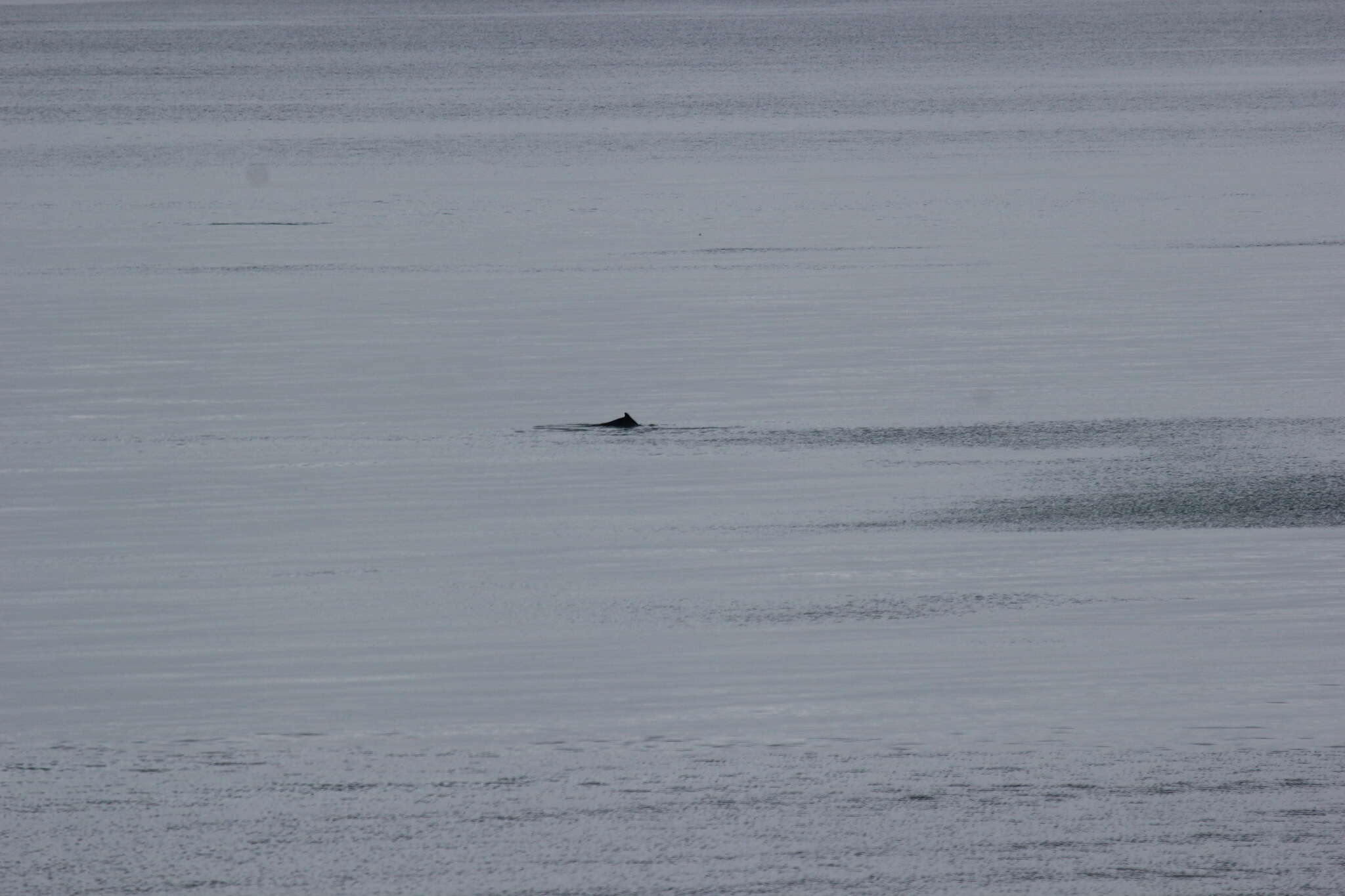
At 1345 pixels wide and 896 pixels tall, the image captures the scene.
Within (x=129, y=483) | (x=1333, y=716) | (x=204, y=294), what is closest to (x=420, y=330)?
(x=204, y=294)

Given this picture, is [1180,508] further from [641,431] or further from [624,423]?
[624,423]

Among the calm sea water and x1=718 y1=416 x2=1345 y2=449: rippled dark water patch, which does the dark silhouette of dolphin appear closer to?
the calm sea water

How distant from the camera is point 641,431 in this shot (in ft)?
45.8

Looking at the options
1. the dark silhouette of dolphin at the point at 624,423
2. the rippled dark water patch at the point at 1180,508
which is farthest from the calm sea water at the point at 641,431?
the dark silhouette of dolphin at the point at 624,423

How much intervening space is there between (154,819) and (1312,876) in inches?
127

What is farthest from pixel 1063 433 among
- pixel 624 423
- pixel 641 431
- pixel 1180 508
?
pixel 624 423

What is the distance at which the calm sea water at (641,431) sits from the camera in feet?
28.8

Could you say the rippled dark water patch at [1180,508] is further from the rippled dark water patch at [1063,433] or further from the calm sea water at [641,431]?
the rippled dark water patch at [1063,433]

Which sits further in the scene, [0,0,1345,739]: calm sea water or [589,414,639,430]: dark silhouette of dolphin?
[589,414,639,430]: dark silhouette of dolphin

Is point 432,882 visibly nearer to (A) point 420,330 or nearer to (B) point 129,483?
(B) point 129,483

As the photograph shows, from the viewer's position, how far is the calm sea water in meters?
8.77

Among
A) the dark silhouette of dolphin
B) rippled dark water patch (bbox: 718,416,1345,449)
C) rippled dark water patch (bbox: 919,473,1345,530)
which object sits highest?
the dark silhouette of dolphin

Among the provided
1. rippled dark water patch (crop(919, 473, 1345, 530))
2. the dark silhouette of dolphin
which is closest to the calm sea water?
rippled dark water patch (crop(919, 473, 1345, 530))

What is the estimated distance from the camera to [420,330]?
18609 mm
